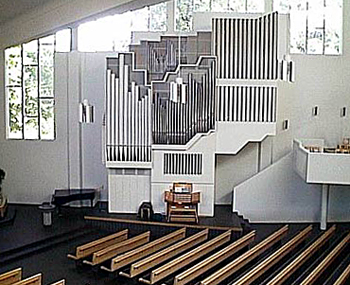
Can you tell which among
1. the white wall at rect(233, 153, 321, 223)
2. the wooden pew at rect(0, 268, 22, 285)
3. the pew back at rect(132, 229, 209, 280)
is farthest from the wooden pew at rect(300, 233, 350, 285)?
the wooden pew at rect(0, 268, 22, 285)

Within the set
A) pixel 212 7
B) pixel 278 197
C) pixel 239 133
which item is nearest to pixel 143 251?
pixel 239 133

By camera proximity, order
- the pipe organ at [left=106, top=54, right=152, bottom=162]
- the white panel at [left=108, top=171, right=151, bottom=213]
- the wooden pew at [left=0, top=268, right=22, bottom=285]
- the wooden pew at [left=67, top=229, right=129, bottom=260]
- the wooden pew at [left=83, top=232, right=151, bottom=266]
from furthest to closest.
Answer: the white panel at [left=108, top=171, right=151, bottom=213], the pipe organ at [left=106, top=54, right=152, bottom=162], the wooden pew at [left=67, top=229, right=129, bottom=260], the wooden pew at [left=83, top=232, right=151, bottom=266], the wooden pew at [left=0, top=268, right=22, bottom=285]

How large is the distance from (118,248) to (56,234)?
5.61 feet

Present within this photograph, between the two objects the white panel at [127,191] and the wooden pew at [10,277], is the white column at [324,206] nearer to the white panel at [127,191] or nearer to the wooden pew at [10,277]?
the white panel at [127,191]

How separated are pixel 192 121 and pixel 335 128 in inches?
150

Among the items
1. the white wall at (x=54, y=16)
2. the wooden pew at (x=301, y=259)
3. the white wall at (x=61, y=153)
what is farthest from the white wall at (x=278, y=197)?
the white wall at (x=54, y=16)

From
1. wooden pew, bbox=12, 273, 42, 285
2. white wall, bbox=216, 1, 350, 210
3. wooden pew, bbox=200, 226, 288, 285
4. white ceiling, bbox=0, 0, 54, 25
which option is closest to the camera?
wooden pew, bbox=12, 273, 42, 285

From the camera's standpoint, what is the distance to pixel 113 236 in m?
10.2

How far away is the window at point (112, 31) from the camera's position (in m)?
13.3

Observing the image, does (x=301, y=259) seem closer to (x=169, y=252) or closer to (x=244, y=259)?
(x=244, y=259)

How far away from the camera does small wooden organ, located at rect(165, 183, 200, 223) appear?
38.0 feet

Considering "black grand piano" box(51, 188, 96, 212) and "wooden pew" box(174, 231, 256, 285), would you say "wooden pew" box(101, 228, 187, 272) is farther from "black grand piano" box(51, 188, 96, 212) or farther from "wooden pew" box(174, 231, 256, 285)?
"black grand piano" box(51, 188, 96, 212)

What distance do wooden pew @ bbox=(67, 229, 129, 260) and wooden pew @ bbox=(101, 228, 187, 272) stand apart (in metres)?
0.67

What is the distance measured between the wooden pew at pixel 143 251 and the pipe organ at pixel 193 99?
1.73 metres
